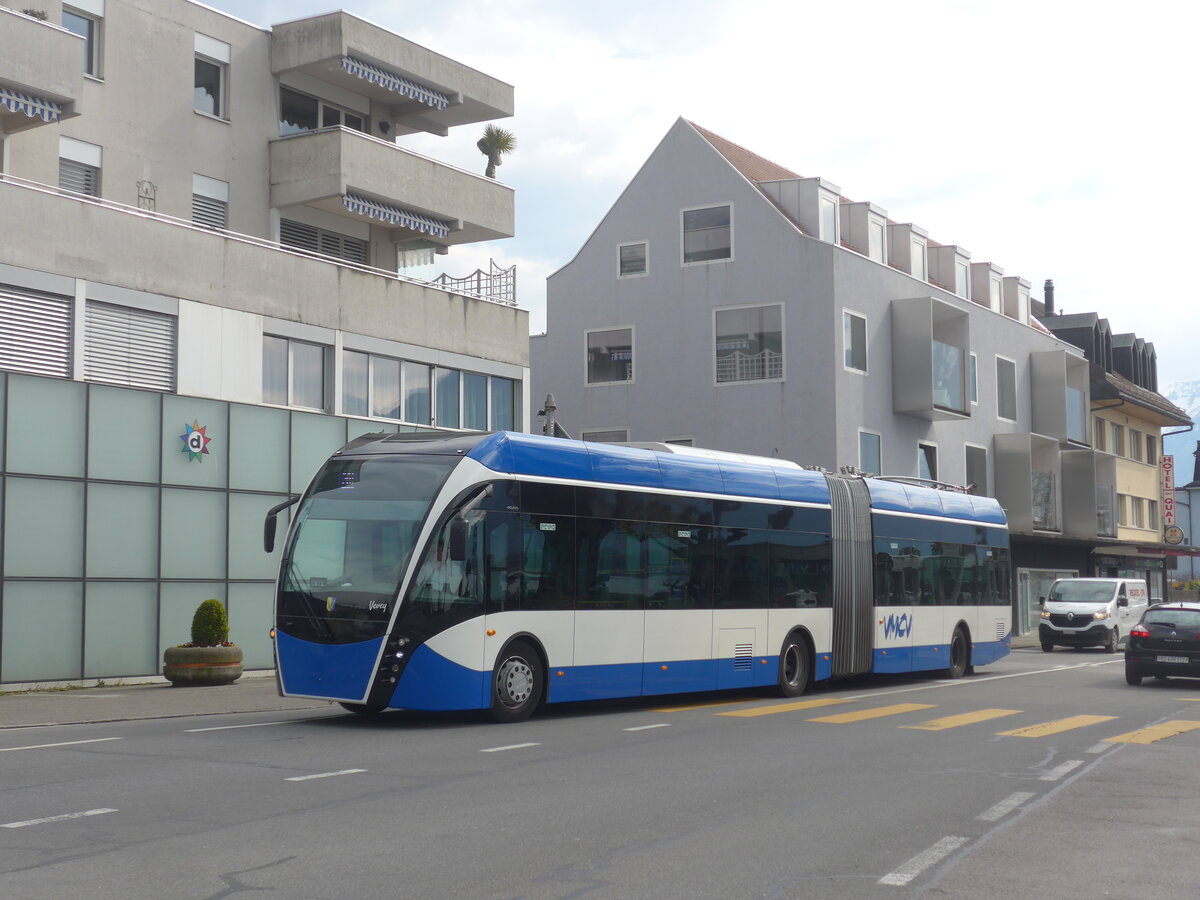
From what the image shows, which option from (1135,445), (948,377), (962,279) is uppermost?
(962,279)

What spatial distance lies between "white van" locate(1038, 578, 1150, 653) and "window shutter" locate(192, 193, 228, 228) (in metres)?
25.3

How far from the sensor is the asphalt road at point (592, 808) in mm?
7367

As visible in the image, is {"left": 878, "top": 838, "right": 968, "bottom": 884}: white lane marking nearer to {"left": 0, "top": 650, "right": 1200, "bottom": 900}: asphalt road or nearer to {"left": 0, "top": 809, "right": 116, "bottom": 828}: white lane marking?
{"left": 0, "top": 650, "right": 1200, "bottom": 900}: asphalt road

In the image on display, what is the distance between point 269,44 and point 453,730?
17.6 metres

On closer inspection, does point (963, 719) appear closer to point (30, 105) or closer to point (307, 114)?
point (30, 105)

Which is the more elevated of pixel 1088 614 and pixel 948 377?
pixel 948 377

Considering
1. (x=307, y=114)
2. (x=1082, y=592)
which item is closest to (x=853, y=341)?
(x=1082, y=592)

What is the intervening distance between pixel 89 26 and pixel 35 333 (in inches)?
241

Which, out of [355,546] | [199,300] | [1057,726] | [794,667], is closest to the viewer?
[355,546]

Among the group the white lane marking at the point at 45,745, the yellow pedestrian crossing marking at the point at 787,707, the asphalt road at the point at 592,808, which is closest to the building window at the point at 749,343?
the yellow pedestrian crossing marking at the point at 787,707

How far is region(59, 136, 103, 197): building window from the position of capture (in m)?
24.0

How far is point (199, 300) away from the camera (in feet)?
79.3

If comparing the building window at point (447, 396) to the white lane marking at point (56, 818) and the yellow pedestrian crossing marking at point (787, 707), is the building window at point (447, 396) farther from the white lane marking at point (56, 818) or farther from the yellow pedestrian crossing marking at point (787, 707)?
the white lane marking at point (56, 818)

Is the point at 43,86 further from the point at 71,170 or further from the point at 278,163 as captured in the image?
the point at 278,163
